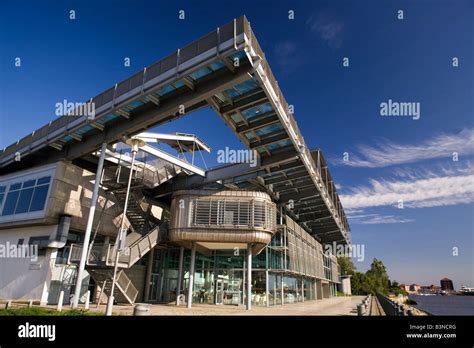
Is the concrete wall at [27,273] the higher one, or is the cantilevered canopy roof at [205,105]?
the cantilevered canopy roof at [205,105]

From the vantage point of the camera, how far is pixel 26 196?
2319 cm

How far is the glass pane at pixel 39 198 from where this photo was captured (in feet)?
71.8

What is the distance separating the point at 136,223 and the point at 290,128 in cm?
1509

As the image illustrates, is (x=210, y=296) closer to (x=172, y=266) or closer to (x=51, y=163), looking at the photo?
(x=172, y=266)

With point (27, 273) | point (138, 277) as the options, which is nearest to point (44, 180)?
point (27, 273)

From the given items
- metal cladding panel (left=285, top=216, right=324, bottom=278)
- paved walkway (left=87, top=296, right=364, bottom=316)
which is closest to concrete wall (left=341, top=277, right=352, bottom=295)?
metal cladding panel (left=285, top=216, right=324, bottom=278)

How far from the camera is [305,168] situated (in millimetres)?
23641

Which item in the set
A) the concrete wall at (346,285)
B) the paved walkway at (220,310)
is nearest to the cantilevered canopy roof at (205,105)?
the paved walkway at (220,310)

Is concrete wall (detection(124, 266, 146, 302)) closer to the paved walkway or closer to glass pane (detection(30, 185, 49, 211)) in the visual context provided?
the paved walkway

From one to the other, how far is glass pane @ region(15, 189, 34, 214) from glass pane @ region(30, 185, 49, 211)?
597mm

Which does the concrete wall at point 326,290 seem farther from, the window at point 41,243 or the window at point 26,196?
the window at point 26,196

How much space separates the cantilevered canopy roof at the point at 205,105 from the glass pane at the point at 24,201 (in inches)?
111

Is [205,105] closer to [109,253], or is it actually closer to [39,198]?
[109,253]

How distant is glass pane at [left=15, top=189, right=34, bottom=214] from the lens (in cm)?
2281
